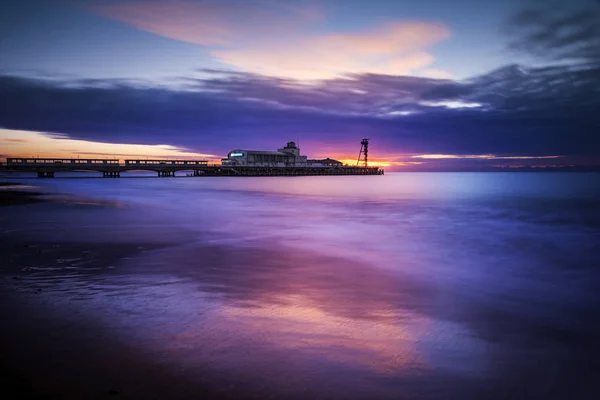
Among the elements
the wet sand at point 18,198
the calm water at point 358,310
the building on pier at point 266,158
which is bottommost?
the calm water at point 358,310

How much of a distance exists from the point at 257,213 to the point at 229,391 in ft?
76.5

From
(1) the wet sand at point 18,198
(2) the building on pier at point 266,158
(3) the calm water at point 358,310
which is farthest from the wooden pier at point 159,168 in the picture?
(3) the calm water at point 358,310

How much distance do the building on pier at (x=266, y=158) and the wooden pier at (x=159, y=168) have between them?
2223 millimetres

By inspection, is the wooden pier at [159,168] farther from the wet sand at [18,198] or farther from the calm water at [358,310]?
the calm water at [358,310]

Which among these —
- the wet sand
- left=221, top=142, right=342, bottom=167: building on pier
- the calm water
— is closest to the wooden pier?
left=221, top=142, right=342, bottom=167: building on pier

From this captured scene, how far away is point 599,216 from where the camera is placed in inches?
1123

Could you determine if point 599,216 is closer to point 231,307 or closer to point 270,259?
point 270,259

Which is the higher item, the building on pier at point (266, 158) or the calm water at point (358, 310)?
the building on pier at point (266, 158)

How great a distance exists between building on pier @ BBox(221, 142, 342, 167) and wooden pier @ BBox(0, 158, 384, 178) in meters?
2.22

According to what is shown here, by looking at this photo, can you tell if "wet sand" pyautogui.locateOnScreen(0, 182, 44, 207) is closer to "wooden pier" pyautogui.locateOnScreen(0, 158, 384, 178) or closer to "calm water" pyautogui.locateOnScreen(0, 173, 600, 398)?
"calm water" pyautogui.locateOnScreen(0, 173, 600, 398)

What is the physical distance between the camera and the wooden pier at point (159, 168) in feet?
267

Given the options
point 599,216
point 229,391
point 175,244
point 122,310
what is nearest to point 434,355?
point 229,391

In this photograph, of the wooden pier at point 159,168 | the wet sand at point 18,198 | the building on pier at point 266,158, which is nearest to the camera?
the wet sand at point 18,198

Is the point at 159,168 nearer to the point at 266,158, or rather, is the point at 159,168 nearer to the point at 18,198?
the point at 266,158
